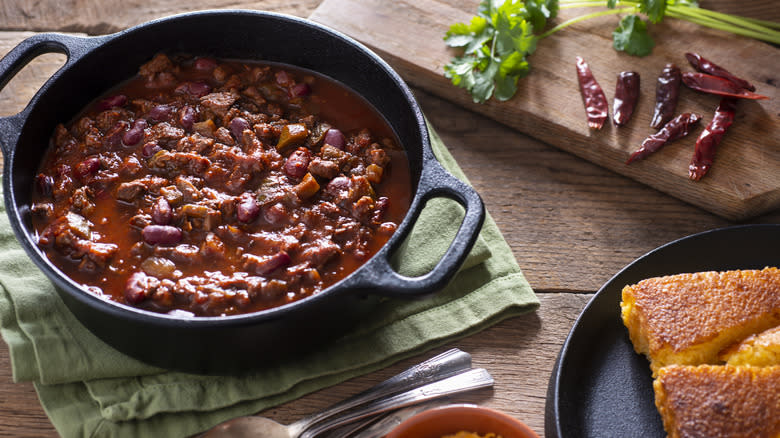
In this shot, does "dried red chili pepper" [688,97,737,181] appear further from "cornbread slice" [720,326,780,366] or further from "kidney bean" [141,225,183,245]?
"kidney bean" [141,225,183,245]

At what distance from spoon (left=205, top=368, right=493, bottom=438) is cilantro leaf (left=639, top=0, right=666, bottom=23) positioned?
2292 mm

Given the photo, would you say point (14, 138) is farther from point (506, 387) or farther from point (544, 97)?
point (544, 97)

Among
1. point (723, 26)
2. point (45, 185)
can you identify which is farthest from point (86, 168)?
point (723, 26)

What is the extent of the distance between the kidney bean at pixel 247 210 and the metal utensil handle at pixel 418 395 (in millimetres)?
906

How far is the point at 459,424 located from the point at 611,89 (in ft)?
7.05

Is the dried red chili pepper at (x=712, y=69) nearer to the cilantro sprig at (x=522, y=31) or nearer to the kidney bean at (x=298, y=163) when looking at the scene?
the cilantro sprig at (x=522, y=31)

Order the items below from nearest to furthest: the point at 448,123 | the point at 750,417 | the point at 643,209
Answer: the point at 750,417 → the point at 643,209 → the point at 448,123

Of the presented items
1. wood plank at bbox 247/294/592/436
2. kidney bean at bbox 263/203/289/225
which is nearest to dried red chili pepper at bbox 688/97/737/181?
wood plank at bbox 247/294/592/436

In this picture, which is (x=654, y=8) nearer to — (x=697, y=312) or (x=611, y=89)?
(x=611, y=89)

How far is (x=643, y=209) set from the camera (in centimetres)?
388

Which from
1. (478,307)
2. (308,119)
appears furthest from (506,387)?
(308,119)

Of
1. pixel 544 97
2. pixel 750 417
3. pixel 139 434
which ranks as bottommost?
pixel 139 434

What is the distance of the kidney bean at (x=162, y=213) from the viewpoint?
308 centimetres

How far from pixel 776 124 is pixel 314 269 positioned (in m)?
2.60
